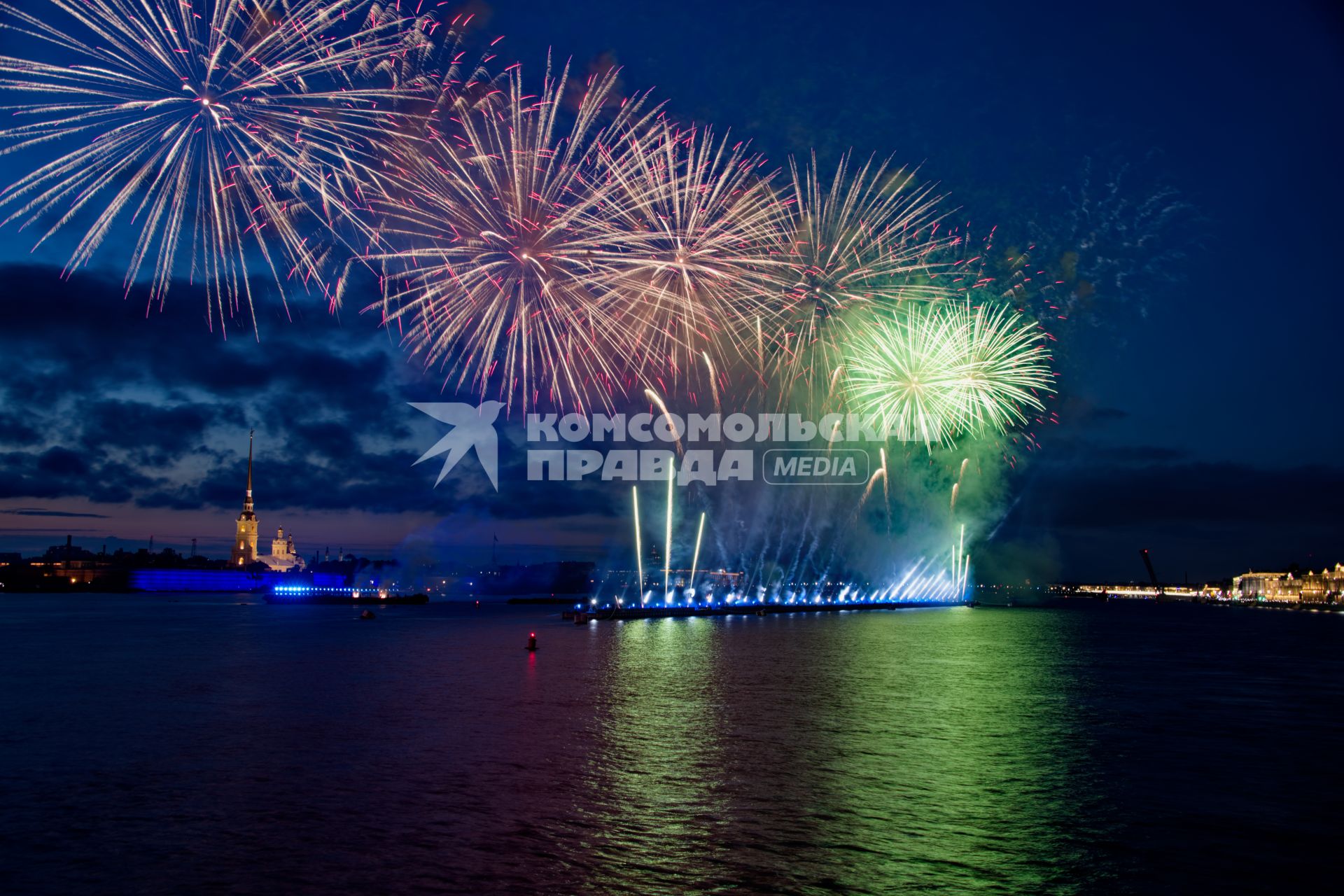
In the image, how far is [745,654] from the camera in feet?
167

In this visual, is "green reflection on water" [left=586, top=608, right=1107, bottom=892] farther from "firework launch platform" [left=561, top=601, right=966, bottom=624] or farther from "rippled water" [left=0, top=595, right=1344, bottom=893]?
"firework launch platform" [left=561, top=601, right=966, bottom=624]

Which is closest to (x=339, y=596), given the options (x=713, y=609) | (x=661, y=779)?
(x=713, y=609)

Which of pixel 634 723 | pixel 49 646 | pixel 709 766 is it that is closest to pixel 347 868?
pixel 709 766

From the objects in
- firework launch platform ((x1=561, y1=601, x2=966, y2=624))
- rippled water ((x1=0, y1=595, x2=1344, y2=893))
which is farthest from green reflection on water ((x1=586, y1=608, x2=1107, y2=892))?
firework launch platform ((x1=561, y1=601, x2=966, y2=624))

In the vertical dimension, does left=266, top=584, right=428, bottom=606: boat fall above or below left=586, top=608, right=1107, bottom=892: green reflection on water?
below

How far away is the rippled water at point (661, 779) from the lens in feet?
43.1

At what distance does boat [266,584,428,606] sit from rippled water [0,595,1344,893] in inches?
5109

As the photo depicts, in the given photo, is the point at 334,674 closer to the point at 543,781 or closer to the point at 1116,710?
the point at 543,781

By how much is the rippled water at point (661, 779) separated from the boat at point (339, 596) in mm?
129765

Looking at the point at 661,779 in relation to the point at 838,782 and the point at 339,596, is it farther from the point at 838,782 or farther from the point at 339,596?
the point at 339,596

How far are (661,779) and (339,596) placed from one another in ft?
601

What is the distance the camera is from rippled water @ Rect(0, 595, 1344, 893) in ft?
43.1

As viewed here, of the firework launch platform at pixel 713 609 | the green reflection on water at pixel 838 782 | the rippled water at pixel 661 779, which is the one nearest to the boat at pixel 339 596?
the firework launch platform at pixel 713 609

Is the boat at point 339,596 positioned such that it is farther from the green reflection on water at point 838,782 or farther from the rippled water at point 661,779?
the green reflection on water at point 838,782
